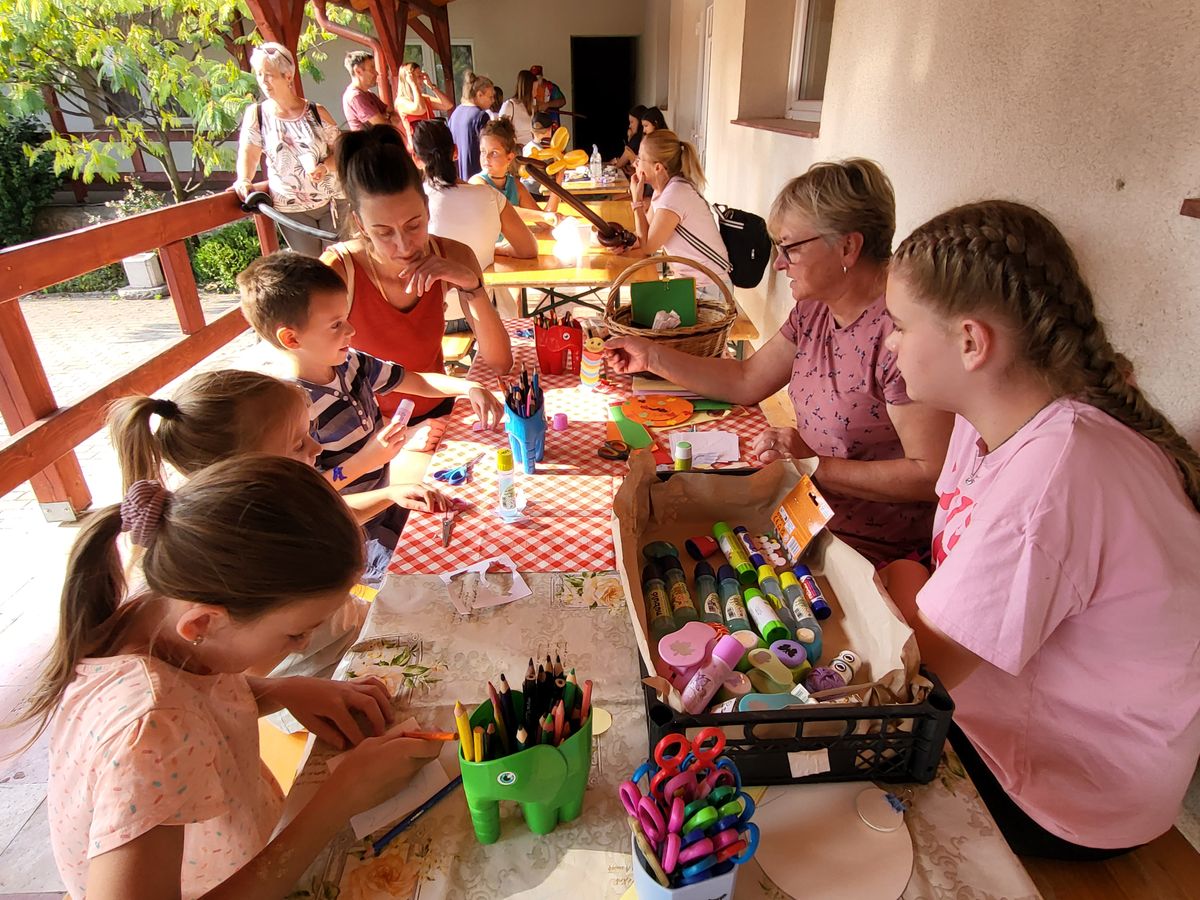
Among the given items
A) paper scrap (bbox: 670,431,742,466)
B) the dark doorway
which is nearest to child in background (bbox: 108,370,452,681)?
paper scrap (bbox: 670,431,742,466)

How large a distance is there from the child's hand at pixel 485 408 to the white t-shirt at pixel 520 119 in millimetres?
6134

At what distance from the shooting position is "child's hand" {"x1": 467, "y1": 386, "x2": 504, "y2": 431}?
1.72m

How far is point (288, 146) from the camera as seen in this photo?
3.84m

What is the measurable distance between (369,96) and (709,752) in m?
5.57

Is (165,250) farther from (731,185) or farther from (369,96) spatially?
(731,185)

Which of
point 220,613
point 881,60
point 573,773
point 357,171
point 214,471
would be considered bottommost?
point 573,773

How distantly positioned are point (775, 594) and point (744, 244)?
3.12m

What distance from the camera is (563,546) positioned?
4.18 feet

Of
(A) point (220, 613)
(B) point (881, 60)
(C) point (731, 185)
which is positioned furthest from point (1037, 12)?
(C) point (731, 185)

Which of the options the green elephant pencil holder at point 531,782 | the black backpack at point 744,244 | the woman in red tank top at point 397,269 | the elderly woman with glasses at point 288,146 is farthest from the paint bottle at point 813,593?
the elderly woman with glasses at point 288,146

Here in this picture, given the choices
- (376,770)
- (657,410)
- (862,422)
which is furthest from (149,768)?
(862,422)

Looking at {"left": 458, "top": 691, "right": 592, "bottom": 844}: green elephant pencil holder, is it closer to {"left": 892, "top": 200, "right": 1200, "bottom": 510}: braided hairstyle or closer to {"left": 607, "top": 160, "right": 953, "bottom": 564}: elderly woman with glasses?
{"left": 892, "top": 200, "right": 1200, "bottom": 510}: braided hairstyle

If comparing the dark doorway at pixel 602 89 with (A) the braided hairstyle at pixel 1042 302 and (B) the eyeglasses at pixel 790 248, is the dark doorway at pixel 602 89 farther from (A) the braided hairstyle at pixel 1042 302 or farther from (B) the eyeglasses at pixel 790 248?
(A) the braided hairstyle at pixel 1042 302

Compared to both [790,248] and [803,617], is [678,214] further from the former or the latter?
[803,617]
